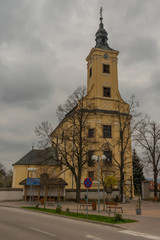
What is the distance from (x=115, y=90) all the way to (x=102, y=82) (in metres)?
2.86

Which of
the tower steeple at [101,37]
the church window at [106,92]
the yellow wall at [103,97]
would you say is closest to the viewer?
the yellow wall at [103,97]

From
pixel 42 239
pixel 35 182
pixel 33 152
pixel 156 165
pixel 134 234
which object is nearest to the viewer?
pixel 42 239

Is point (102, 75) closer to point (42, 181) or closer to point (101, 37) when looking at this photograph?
point (101, 37)

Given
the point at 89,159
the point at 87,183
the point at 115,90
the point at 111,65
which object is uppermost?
the point at 111,65

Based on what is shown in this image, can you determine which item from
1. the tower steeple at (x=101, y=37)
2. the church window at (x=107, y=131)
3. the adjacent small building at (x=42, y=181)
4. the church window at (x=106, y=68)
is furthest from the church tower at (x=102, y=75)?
the adjacent small building at (x=42, y=181)

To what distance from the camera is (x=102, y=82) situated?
44688 millimetres

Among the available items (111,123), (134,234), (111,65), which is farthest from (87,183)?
(111,65)

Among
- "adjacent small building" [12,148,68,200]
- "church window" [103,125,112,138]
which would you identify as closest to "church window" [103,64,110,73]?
"church window" [103,125,112,138]

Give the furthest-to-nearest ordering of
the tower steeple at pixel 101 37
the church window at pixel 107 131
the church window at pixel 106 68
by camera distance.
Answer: the tower steeple at pixel 101 37
the church window at pixel 106 68
the church window at pixel 107 131

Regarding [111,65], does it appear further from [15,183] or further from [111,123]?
[15,183]

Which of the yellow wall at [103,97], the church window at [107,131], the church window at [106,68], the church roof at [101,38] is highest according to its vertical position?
the church roof at [101,38]

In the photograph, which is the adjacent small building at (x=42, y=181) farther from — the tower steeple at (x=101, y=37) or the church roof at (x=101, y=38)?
the tower steeple at (x=101, y=37)

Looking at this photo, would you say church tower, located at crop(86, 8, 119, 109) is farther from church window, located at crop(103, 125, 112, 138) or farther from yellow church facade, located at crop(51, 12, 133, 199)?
church window, located at crop(103, 125, 112, 138)

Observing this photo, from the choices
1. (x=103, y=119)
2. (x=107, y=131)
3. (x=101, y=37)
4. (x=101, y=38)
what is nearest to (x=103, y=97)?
(x=103, y=119)
